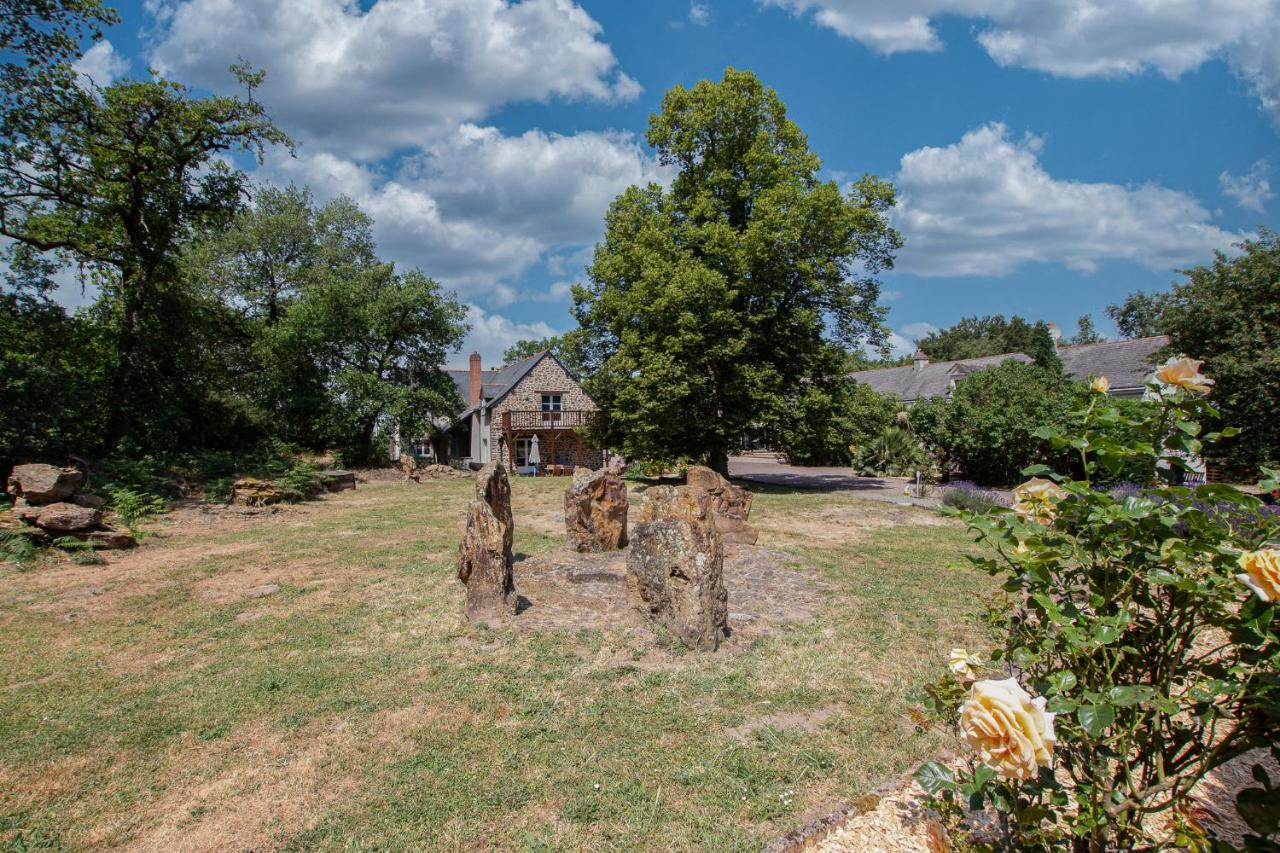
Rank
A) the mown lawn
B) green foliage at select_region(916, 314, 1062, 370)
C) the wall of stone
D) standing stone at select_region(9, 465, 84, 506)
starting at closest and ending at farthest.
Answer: the mown lawn < standing stone at select_region(9, 465, 84, 506) < the wall of stone < green foliage at select_region(916, 314, 1062, 370)

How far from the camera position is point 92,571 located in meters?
9.91

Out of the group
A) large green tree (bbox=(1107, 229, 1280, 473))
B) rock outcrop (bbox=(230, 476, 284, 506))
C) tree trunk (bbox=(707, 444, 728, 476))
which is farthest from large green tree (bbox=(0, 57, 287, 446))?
large green tree (bbox=(1107, 229, 1280, 473))

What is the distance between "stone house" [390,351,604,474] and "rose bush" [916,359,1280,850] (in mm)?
30238

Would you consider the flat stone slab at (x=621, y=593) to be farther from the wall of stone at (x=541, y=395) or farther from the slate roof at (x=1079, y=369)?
the wall of stone at (x=541, y=395)

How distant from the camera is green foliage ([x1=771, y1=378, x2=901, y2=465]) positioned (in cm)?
2052

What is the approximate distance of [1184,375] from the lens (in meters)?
2.34

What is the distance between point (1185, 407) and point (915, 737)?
3.44m

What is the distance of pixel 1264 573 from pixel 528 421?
33.7 m

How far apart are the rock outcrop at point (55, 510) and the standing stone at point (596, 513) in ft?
27.1

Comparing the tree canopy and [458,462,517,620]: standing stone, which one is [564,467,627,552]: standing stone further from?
the tree canopy

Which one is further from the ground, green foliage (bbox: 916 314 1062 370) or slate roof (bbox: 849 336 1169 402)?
green foliage (bbox: 916 314 1062 370)

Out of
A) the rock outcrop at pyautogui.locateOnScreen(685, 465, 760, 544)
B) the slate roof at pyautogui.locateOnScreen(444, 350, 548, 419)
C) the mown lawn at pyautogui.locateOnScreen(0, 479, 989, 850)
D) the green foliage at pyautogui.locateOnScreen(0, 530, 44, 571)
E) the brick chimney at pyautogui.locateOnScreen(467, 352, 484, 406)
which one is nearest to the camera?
the mown lawn at pyautogui.locateOnScreen(0, 479, 989, 850)

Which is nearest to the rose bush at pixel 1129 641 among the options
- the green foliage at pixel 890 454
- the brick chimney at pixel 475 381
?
the green foliage at pixel 890 454

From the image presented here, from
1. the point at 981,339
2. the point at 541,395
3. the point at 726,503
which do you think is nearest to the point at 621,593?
→ the point at 726,503
